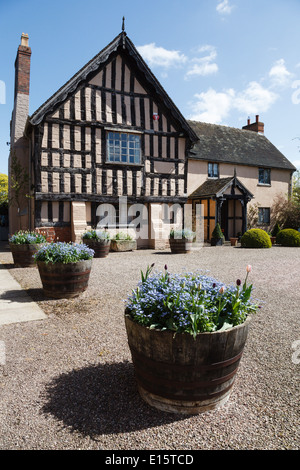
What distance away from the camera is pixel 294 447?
86.1 inches

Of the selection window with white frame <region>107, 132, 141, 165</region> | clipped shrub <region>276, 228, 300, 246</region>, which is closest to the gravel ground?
window with white frame <region>107, 132, 141, 165</region>

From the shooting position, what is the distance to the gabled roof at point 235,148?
20188mm

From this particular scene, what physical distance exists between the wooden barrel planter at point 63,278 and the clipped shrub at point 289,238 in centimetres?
1475

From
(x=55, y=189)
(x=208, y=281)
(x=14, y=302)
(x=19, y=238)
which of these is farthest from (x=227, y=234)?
(x=208, y=281)

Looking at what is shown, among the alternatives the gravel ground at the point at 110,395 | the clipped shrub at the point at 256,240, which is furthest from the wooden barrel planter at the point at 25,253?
the clipped shrub at the point at 256,240

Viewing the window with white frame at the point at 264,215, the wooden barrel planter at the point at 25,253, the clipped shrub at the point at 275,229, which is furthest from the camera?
the window with white frame at the point at 264,215

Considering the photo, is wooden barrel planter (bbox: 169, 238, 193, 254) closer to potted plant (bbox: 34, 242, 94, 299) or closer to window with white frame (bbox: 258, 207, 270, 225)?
potted plant (bbox: 34, 242, 94, 299)

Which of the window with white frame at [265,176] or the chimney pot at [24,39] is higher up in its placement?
the chimney pot at [24,39]

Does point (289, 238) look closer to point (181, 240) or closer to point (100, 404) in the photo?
point (181, 240)

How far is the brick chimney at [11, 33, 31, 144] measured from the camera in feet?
46.9

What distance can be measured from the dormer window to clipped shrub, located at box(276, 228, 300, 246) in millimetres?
5625

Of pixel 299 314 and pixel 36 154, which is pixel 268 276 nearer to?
pixel 299 314

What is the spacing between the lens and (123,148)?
1432 cm

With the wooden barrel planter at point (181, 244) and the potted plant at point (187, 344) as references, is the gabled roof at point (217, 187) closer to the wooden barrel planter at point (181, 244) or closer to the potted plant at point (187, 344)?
the wooden barrel planter at point (181, 244)
